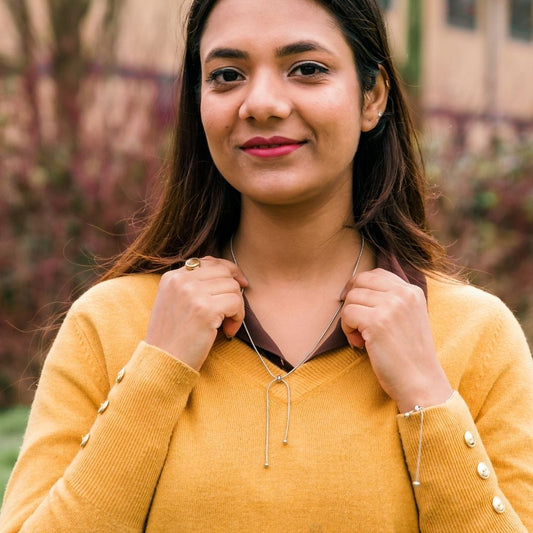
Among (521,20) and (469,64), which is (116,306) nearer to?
(469,64)

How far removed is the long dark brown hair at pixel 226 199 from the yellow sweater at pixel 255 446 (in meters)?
0.32

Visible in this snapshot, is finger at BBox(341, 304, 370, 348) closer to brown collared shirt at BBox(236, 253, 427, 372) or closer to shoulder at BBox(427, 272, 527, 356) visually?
brown collared shirt at BBox(236, 253, 427, 372)

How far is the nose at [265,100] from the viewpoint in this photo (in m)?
2.10

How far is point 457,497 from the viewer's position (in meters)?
2.01

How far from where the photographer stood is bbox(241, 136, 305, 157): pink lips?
2141 mm

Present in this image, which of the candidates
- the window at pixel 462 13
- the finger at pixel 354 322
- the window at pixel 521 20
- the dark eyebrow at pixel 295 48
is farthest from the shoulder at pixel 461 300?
the window at pixel 521 20

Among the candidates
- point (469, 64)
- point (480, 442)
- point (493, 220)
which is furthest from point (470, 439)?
point (469, 64)

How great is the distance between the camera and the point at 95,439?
203 centimetres

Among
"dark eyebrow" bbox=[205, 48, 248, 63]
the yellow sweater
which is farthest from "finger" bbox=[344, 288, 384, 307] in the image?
"dark eyebrow" bbox=[205, 48, 248, 63]

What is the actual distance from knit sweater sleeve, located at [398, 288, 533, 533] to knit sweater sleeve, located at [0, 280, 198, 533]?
1.82 ft

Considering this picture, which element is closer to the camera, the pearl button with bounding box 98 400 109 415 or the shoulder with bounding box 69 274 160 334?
the pearl button with bounding box 98 400 109 415

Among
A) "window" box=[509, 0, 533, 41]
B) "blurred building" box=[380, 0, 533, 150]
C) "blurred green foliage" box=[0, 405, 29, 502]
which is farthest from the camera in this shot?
"window" box=[509, 0, 533, 41]

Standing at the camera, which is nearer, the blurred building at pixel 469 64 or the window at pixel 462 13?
the blurred building at pixel 469 64

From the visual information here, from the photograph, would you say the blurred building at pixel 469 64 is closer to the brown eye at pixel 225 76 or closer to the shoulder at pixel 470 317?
the shoulder at pixel 470 317
